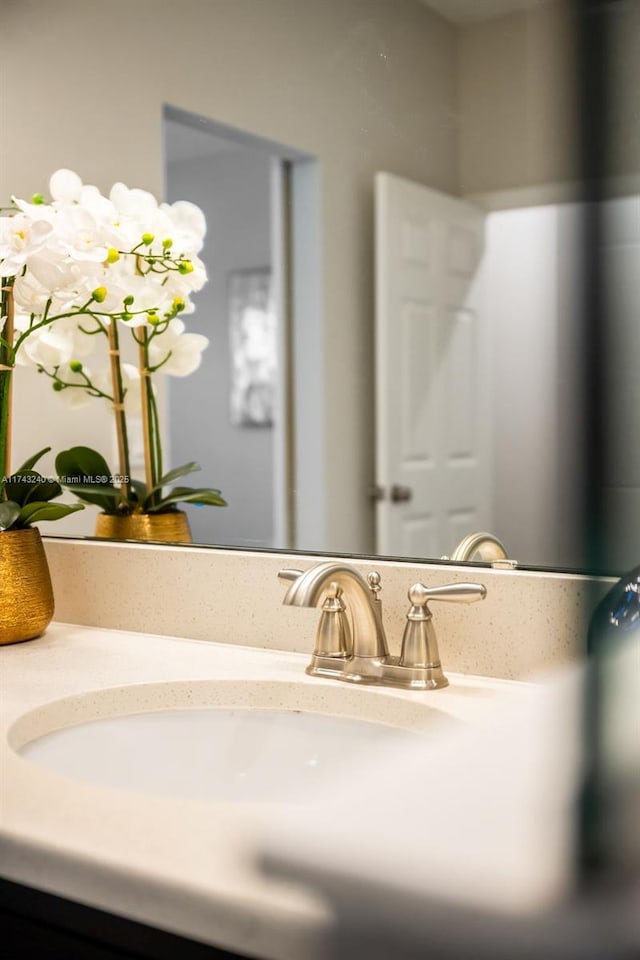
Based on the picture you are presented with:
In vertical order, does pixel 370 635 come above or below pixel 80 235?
below

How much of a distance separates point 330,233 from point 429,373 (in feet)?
0.81

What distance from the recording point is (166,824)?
0.63 meters

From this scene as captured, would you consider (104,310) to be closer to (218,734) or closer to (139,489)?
(139,489)

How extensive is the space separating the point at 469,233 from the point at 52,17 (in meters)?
0.84

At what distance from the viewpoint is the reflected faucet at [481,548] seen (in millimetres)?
1041

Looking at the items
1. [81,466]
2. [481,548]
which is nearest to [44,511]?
[81,466]

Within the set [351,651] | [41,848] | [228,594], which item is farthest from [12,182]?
[41,848]

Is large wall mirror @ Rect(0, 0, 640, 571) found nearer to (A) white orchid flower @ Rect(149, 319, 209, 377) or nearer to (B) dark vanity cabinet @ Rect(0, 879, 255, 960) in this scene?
(A) white orchid flower @ Rect(149, 319, 209, 377)

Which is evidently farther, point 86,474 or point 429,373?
point 86,474

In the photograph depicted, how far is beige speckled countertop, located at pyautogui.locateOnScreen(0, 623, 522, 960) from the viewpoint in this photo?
1.34 feet

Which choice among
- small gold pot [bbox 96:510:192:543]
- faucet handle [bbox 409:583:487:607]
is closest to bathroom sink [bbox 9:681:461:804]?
faucet handle [bbox 409:583:487:607]

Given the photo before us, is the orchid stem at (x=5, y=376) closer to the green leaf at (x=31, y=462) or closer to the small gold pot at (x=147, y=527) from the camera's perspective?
the green leaf at (x=31, y=462)

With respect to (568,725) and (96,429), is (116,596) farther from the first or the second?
(568,725)

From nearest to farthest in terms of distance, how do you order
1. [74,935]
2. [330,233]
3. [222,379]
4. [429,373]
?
[74,935] < [429,373] < [330,233] < [222,379]
